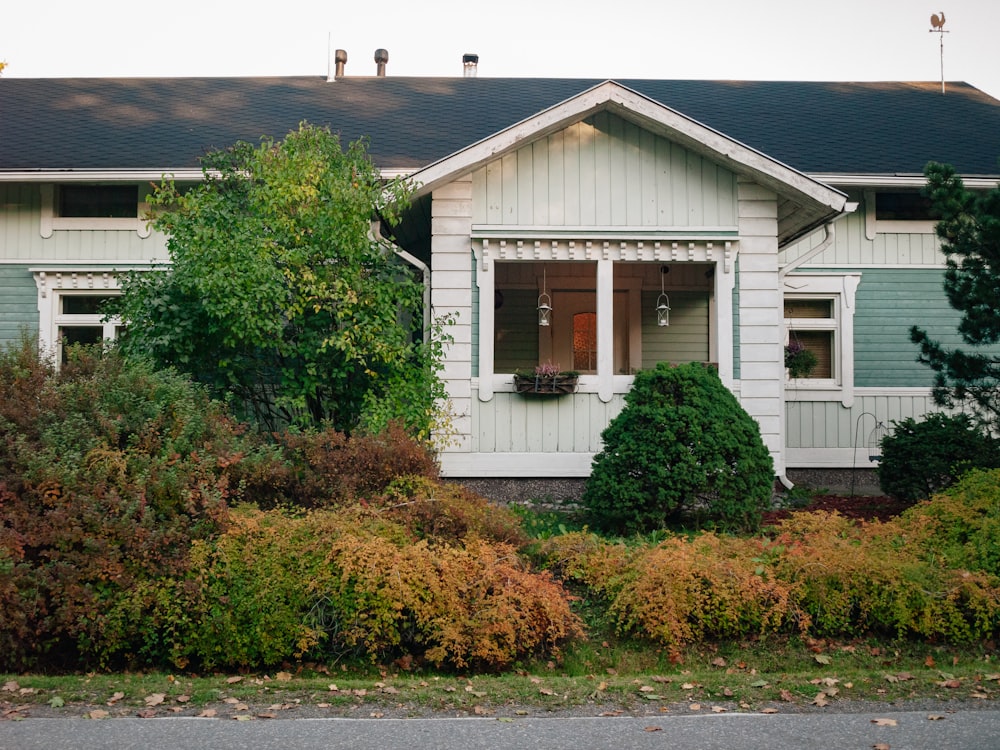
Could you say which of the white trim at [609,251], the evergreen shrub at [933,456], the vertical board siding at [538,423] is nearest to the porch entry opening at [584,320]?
the white trim at [609,251]

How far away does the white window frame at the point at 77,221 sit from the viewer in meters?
13.0

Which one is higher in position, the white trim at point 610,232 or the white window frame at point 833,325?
the white trim at point 610,232

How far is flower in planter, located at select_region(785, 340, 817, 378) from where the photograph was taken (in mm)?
13219

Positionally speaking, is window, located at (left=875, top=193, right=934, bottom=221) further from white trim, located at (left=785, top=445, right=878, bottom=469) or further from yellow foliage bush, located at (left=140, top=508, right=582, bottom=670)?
yellow foliage bush, located at (left=140, top=508, right=582, bottom=670)

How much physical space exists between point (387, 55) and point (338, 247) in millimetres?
12397

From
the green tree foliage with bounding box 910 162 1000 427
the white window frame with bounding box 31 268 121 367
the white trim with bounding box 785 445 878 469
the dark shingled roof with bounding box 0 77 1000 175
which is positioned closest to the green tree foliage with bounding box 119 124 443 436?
the white window frame with bounding box 31 268 121 367

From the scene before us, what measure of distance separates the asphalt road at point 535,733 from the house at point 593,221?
4.67 m

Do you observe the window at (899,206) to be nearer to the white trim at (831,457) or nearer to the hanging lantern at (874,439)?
the hanging lantern at (874,439)

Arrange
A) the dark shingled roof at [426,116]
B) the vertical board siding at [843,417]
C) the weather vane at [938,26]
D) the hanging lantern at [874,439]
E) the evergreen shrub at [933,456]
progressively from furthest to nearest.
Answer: the weather vane at [938,26] → the dark shingled roof at [426,116] → the vertical board siding at [843,417] → the hanging lantern at [874,439] → the evergreen shrub at [933,456]

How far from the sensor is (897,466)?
1001cm

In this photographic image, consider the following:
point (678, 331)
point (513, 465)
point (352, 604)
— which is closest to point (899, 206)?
point (678, 331)

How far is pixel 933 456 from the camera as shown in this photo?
980cm

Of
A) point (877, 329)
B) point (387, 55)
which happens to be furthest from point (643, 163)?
point (387, 55)

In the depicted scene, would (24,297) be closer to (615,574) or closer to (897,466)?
(615,574)
